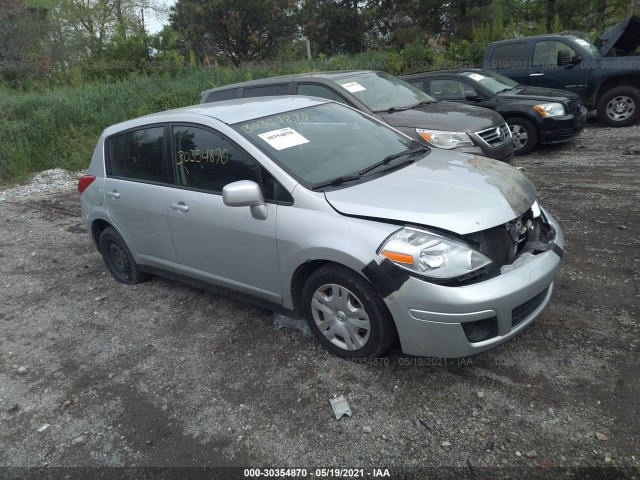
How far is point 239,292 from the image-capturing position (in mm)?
3934

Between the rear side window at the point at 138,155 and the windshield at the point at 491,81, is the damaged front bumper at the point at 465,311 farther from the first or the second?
the windshield at the point at 491,81

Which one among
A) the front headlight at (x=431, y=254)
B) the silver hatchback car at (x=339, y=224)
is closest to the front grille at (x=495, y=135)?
the silver hatchback car at (x=339, y=224)

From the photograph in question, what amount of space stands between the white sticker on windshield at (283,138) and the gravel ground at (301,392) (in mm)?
1405

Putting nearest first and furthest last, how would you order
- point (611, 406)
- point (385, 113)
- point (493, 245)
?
point (611, 406), point (493, 245), point (385, 113)

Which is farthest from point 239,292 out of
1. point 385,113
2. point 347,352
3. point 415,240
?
point 385,113

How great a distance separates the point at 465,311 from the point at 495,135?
4.56m

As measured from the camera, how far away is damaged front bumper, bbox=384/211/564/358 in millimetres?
2834

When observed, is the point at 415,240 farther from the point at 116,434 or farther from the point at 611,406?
the point at 116,434

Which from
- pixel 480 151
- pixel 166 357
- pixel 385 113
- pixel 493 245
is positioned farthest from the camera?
pixel 385 113

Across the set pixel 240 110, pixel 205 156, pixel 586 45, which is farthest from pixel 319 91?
pixel 586 45

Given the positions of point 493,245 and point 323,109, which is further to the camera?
point 323,109

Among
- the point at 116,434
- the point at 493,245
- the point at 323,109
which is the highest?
the point at 323,109

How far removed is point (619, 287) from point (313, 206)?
8.25ft

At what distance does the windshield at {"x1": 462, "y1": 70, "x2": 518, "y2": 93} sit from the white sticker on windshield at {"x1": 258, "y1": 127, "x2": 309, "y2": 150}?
630cm
